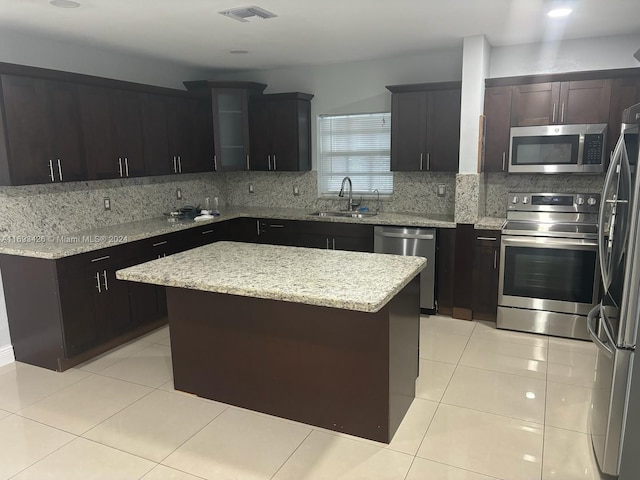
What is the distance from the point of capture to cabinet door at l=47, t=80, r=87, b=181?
3.70m

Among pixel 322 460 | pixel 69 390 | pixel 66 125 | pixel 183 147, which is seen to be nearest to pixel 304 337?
pixel 322 460

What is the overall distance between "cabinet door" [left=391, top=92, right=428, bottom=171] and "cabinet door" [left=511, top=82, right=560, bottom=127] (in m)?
0.82

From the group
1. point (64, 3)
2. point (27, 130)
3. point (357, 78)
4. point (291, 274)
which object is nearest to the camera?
point (291, 274)

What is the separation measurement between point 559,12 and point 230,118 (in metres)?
3.37

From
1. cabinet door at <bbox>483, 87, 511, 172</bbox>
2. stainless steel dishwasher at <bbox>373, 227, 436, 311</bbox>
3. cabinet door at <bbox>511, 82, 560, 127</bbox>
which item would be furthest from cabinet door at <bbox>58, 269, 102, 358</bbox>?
cabinet door at <bbox>511, 82, 560, 127</bbox>

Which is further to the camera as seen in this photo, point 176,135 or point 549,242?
point 176,135

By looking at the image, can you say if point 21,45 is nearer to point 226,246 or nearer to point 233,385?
point 226,246

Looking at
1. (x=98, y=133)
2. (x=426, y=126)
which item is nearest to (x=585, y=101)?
(x=426, y=126)

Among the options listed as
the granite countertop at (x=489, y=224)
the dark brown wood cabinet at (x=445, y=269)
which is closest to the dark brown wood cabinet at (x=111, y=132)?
the dark brown wood cabinet at (x=445, y=269)

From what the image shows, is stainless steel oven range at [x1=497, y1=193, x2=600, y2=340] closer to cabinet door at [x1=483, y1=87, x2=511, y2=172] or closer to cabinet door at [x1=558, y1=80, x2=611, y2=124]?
cabinet door at [x1=483, y1=87, x2=511, y2=172]

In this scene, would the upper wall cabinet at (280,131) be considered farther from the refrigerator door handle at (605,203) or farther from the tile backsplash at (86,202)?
the refrigerator door handle at (605,203)

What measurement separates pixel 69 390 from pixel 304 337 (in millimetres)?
1819

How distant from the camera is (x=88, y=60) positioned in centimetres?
434

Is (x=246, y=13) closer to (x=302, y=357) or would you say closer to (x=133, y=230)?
(x=133, y=230)
